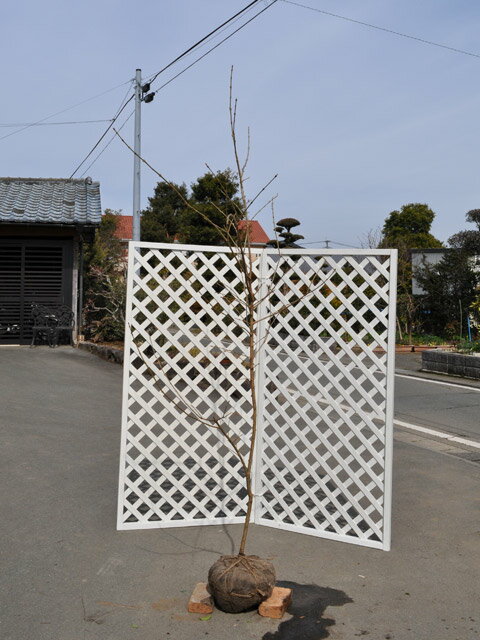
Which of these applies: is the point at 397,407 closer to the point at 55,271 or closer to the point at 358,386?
the point at 358,386

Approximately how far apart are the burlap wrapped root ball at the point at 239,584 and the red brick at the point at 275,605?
0.03m

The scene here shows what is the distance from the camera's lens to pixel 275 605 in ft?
10.3

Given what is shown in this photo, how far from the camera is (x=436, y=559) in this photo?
387 centimetres

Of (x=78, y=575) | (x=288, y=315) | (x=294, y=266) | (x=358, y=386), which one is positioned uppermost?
(x=294, y=266)

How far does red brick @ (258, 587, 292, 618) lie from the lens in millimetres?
3123

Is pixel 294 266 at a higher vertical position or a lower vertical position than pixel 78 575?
higher

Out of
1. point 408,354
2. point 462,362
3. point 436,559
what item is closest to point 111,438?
point 436,559

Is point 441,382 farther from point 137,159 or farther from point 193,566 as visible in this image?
point 193,566

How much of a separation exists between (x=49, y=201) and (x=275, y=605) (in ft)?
49.1

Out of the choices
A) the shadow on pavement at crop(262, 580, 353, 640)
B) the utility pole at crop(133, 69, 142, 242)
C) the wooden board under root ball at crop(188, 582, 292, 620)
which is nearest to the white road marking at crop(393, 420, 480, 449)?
the shadow on pavement at crop(262, 580, 353, 640)

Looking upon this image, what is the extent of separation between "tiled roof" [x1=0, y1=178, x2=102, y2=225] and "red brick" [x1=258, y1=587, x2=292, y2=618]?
1260 centimetres

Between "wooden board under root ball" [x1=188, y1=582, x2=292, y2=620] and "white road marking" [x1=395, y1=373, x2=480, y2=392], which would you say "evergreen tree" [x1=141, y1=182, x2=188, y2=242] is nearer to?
"white road marking" [x1=395, y1=373, x2=480, y2=392]

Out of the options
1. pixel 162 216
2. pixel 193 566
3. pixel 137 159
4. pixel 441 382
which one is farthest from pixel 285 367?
pixel 162 216

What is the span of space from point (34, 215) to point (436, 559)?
13.3 m
